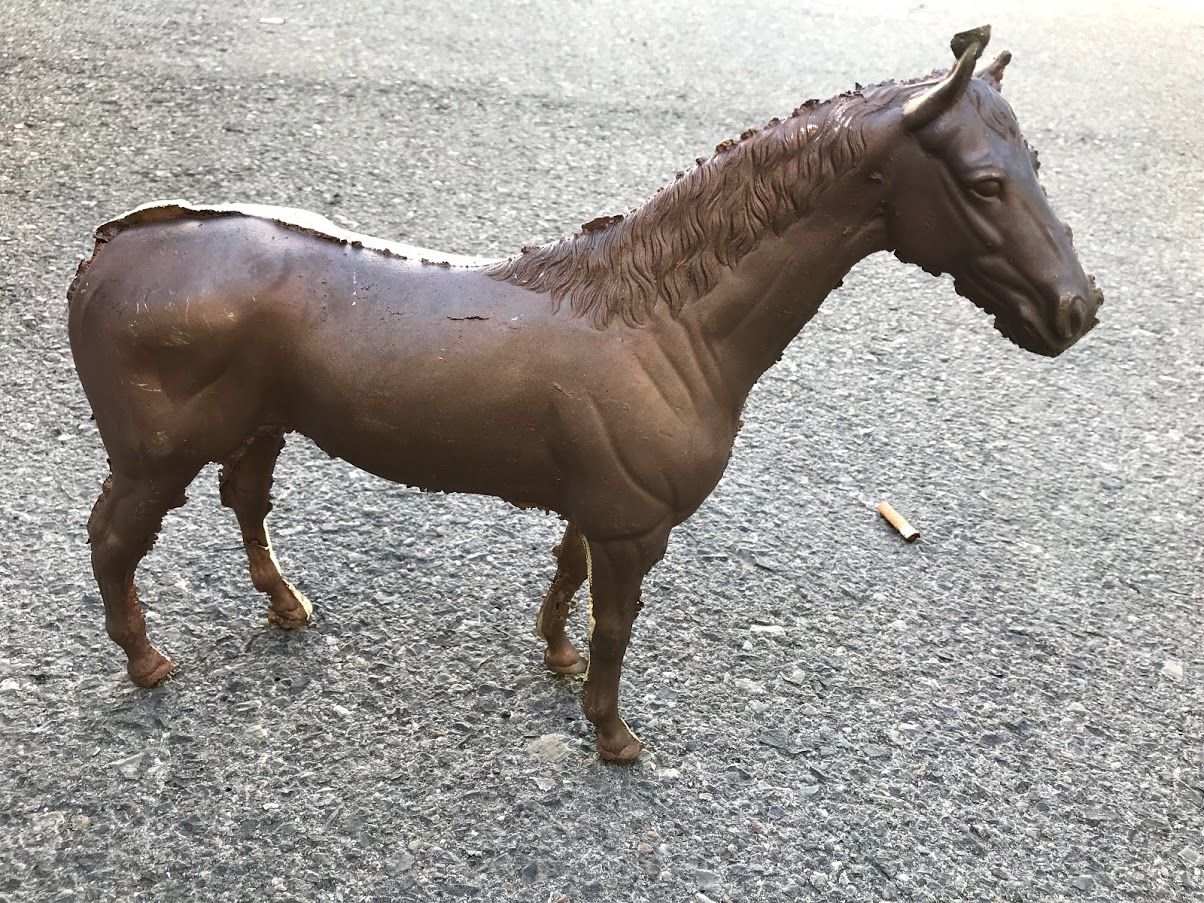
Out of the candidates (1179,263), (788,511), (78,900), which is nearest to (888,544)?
(788,511)

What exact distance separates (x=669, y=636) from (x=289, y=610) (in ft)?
3.13

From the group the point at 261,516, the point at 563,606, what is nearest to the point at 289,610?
the point at 261,516

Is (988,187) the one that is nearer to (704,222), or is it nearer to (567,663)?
(704,222)

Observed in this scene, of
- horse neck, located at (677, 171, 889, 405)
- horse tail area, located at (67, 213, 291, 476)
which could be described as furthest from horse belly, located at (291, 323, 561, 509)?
horse neck, located at (677, 171, 889, 405)

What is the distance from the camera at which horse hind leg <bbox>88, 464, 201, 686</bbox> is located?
6.51 feet

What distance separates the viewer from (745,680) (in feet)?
8.36

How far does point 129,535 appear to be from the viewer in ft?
6.77

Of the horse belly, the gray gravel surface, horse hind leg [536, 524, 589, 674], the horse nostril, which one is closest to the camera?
the horse nostril

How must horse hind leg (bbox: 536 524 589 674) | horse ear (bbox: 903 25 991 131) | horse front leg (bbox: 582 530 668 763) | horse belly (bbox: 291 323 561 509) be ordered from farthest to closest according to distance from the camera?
horse hind leg (bbox: 536 524 589 674) < horse front leg (bbox: 582 530 668 763) < horse belly (bbox: 291 323 561 509) < horse ear (bbox: 903 25 991 131)

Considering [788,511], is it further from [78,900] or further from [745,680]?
[78,900]

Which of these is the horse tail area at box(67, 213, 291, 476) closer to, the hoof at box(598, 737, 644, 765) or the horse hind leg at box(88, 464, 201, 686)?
the horse hind leg at box(88, 464, 201, 686)

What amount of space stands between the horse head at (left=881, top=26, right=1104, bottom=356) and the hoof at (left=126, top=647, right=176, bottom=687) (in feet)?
6.06

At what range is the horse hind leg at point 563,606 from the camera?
227cm

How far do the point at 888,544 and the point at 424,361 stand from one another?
1.75 metres
